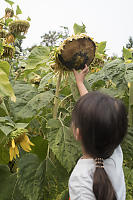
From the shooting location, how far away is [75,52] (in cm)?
79

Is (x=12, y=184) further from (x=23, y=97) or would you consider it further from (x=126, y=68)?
(x=126, y=68)

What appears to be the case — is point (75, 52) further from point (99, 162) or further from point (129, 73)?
point (99, 162)

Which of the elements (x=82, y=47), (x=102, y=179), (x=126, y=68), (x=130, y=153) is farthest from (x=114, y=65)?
(x=102, y=179)

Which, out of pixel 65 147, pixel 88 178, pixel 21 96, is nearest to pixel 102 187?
pixel 88 178

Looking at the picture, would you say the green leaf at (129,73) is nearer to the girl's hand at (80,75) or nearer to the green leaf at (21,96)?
the girl's hand at (80,75)

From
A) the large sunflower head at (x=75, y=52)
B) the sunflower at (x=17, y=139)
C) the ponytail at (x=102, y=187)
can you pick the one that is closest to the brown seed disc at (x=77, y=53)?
the large sunflower head at (x=75, y=52)

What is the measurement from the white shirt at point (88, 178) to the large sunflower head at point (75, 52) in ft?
0.99

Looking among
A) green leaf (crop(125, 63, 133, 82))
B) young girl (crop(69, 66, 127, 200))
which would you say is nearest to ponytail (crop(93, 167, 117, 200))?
young girl (crop(69, 66, 127, 200))

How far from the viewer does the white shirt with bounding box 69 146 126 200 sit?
628mm

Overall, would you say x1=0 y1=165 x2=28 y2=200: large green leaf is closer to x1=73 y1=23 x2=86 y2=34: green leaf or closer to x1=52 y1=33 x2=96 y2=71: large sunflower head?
x1=52 y1=33 x2=96 y2=71: large sunflower head

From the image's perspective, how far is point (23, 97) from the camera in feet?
2.81

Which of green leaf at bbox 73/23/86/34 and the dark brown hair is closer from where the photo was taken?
the dark brown hair

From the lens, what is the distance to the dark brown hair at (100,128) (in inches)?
24.4

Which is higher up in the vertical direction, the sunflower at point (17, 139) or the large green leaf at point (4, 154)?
the sunflower at point (17, 139)
